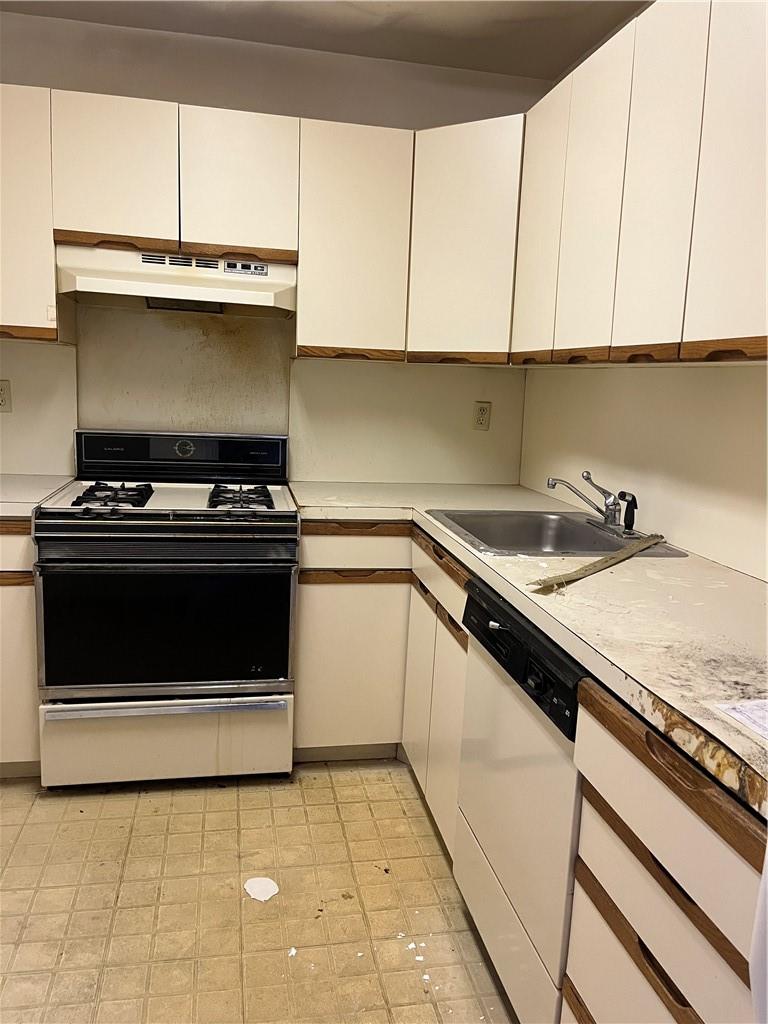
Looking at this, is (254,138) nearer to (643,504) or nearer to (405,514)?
(405,514)

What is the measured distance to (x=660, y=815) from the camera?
969mm

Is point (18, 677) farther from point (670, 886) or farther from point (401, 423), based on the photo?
point (670, 886)

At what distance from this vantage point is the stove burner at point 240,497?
7.56ft

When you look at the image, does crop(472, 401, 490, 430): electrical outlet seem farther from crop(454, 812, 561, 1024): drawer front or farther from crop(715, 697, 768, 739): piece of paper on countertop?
crop(715, 697, 768, 739): piece of paper on countertop

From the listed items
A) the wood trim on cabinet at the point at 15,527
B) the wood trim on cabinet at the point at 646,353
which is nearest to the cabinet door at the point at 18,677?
the wood trim on cabinet at the point at 15,527

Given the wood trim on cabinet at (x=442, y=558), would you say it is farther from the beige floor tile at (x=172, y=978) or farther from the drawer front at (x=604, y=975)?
the beige floor tile at (x=172, y=978)

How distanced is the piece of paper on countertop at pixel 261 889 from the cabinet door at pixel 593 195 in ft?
5.19

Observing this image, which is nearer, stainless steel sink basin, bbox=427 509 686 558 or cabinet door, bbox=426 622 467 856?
cabinet door, bbox=426 622 467 856

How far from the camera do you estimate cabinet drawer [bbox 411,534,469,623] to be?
1895 mm

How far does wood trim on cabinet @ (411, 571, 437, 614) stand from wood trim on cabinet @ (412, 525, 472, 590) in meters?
0.11

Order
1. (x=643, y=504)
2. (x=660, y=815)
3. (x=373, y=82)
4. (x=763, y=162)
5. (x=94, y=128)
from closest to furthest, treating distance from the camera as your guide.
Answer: (x=660, y=815) < (x=763, y=162) < (x=643, y=504) < (x=94, y=128) < (x=373, y=82)

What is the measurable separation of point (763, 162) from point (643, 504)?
1026 mm

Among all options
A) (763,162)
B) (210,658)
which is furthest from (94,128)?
(763,162)

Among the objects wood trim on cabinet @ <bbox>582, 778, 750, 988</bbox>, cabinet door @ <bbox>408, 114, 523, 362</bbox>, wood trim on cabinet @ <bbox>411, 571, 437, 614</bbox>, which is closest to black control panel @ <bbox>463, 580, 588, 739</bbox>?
wood trim on cabinet @ <bbox>582, 778, 750, 988</bbox>
